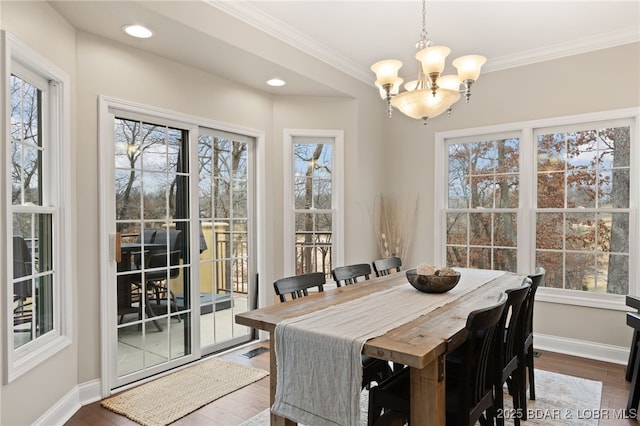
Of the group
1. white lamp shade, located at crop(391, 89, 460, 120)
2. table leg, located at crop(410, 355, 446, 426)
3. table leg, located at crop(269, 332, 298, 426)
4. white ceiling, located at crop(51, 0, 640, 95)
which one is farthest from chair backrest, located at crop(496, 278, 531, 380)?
white ceiling, located at crop(51, 0, 640, 95)

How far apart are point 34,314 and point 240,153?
2.24 meters

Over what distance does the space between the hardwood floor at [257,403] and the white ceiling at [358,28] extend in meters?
2.60

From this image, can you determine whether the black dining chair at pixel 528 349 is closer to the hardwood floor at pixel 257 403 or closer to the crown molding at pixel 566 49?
the hardwood floor at pixel 257 403

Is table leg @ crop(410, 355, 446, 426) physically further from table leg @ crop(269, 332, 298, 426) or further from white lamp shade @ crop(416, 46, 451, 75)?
white lamp shade @ crop(416, 46, 451, 75)

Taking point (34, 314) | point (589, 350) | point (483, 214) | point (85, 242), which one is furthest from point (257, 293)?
point (589, 350)

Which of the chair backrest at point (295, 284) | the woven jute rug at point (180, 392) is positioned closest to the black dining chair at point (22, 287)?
→ the woven jute rug at point (180, 392)

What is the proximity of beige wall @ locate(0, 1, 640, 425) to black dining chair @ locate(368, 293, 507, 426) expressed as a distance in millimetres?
1917

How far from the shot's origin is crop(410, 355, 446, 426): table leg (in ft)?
5.40

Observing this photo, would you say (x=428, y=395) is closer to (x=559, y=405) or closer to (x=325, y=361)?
(x=325, y=361)

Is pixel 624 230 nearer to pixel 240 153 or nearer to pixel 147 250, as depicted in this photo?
pixel 240 153

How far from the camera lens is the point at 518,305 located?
211 cm

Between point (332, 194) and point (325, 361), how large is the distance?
289 cm

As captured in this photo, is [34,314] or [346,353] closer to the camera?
[346,353]

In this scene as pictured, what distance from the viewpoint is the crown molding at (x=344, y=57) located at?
3.12 meters
